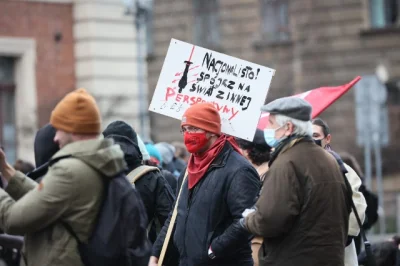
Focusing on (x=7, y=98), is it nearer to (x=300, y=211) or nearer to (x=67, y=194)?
(x=300, y=211)

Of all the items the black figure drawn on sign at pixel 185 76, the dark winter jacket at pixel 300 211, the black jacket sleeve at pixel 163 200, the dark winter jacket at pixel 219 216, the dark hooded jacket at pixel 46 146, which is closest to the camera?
the dark winter jacket at pixel 300 211

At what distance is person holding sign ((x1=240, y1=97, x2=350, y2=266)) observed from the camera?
6520 mm

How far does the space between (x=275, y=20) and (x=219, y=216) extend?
1117 inches

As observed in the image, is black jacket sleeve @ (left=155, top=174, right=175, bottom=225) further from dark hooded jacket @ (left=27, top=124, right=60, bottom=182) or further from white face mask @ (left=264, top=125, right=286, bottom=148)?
white face mask @ (left=264, top=125, right=286, bottom=148)

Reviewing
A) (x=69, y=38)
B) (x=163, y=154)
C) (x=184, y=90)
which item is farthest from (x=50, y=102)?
(x=184, y=90)

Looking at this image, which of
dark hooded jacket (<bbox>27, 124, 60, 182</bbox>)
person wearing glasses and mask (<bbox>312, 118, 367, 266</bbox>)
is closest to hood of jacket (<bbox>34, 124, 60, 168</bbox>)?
dark hooded jacket (<bbox>27, 124, 60, 182</bbox>)

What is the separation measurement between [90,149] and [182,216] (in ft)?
5.11

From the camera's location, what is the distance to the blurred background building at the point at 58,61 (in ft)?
67.8

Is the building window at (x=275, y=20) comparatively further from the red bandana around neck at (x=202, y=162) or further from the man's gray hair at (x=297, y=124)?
the man's gray hair at (x=297, y=124)

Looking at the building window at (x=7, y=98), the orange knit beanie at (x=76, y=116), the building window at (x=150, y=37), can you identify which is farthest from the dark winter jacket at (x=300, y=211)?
the building window at (x=150, y=37)

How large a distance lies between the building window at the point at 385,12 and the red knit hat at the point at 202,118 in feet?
88.3

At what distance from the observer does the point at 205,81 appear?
825 cm

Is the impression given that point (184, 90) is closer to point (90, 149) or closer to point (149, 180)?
point (149, 180)

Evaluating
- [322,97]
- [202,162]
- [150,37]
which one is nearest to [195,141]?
[202,162]
